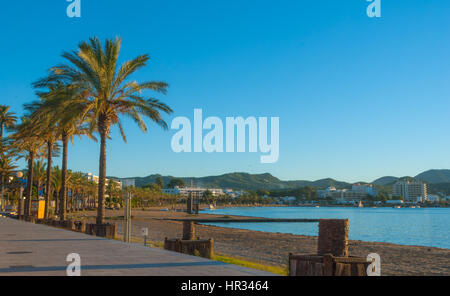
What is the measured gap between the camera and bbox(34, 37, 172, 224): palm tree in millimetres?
19047

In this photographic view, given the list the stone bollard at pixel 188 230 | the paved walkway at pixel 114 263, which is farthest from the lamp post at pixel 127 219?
the stone bollard at pixel 188 230

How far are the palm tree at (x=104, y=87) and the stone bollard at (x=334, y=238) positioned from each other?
1338 centimetres

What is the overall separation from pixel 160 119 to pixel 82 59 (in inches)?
181

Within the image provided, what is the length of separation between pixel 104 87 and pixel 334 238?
1455 cm

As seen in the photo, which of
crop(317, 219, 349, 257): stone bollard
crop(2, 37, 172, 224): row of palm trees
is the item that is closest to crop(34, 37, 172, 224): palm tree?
crop(2, 37, 172, 224): row of palm trees

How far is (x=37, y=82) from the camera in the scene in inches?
838

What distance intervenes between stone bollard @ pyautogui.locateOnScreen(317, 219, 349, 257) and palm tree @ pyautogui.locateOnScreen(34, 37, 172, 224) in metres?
13.4

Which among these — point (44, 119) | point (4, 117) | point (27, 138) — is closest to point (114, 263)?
point (44, 119)

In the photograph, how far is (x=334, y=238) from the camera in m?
7.56

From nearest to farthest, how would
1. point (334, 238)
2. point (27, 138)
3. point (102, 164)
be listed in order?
point (334, 238) < point (102, 164) < point (27, 138)

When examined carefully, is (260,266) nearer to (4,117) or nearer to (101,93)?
(101,93)

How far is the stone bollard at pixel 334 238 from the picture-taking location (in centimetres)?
750

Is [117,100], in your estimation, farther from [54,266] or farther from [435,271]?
[435,271]
